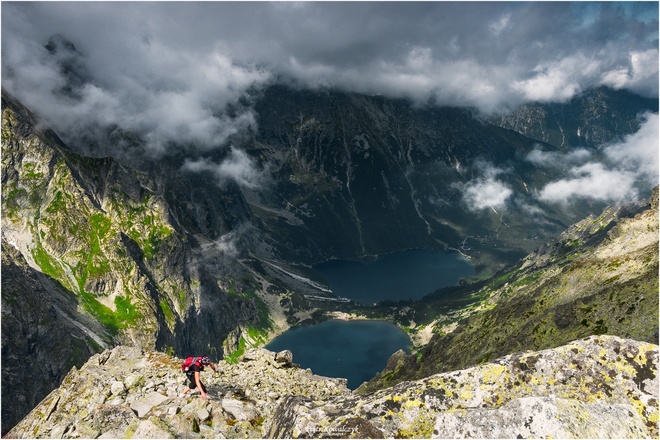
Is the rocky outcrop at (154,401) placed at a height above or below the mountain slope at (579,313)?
above

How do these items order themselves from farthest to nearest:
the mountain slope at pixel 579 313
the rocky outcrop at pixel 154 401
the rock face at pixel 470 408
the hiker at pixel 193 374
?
the mountain slope at pixel 579 313, the hiker at pixel 193 374, the rocky outcrop at pixel 154 401, the rock face at pixel 470 408

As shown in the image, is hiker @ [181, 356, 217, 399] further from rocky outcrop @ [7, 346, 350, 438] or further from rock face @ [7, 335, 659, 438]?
rock face @ [7, 335, 659, 438]

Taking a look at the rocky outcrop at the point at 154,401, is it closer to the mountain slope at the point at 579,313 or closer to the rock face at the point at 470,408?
the rock face at the point at 470,408

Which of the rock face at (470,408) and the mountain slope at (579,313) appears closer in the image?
the rock face at (470,408)

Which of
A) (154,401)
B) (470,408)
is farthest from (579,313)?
(154,401)

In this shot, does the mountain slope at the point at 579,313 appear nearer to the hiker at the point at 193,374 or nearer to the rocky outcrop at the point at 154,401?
the rocky outcrop at the point at 154,401

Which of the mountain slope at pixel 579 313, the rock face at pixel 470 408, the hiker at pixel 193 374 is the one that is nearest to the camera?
the rock face at pixel 470 408

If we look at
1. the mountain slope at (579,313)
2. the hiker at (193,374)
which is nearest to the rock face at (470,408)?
the hiker at (193,374)

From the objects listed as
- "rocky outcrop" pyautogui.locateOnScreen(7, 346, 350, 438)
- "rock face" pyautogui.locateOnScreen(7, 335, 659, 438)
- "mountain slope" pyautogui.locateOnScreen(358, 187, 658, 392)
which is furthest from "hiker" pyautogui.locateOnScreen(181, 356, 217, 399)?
"mountain slope" pyautogui.locateOnScreen(358, 187, 658, 392)

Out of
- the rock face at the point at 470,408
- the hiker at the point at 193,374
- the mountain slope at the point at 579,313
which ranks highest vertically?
the hiker at the point at 193,374

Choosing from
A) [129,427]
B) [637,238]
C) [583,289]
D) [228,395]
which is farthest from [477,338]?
[129,427]

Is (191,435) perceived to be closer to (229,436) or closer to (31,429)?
(229,436)

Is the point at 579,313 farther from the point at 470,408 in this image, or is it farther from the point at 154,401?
the point at 154,401
